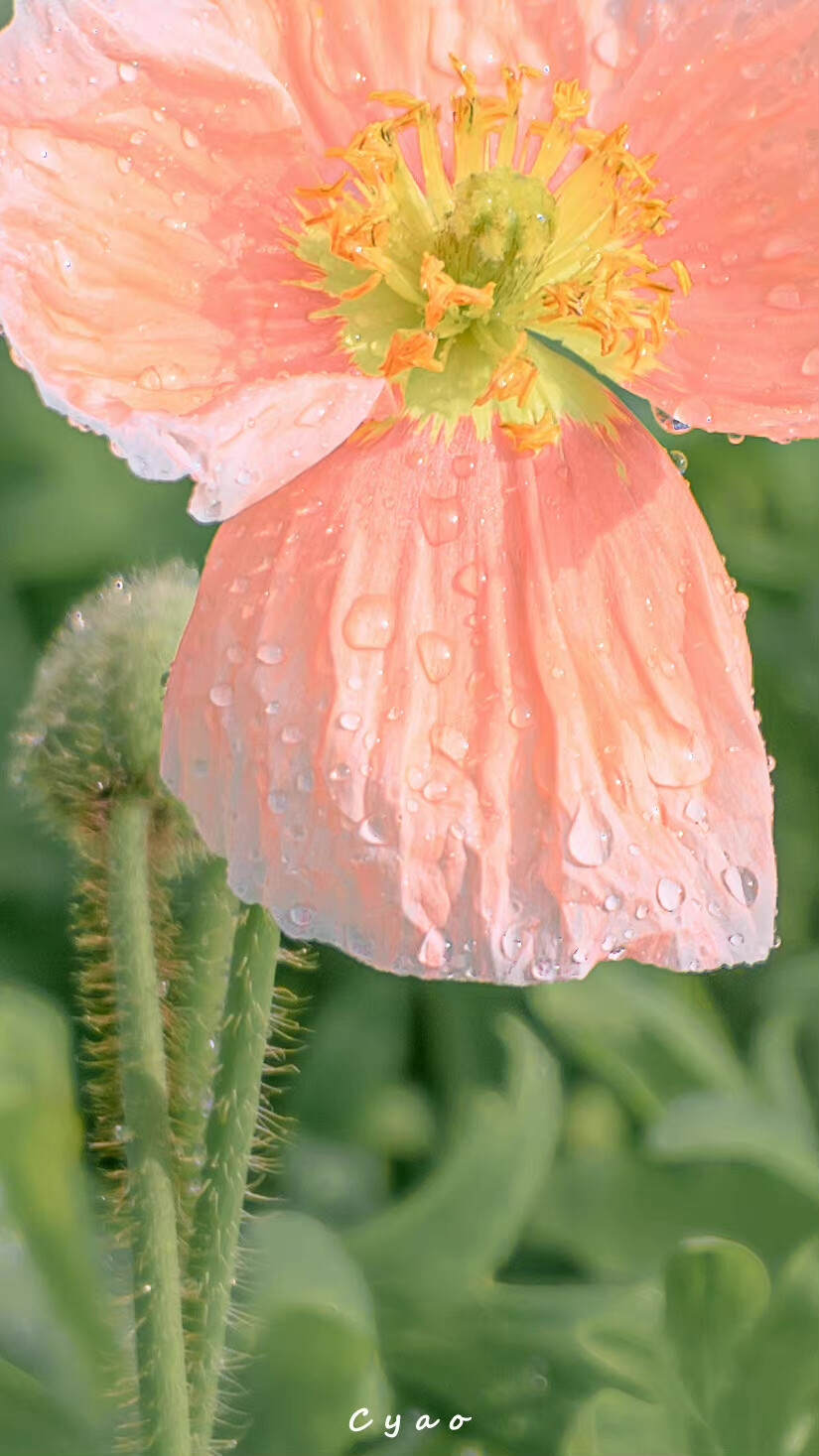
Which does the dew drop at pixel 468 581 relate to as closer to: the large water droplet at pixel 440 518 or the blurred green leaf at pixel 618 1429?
the large water droplet at pixel 440 518

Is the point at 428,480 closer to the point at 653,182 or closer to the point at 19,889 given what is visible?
the point at 653,182

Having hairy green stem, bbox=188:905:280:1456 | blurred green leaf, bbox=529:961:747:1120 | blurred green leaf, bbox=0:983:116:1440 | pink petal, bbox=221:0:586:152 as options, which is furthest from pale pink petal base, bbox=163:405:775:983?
blurred green leaf, bbox=529:961:747:1120

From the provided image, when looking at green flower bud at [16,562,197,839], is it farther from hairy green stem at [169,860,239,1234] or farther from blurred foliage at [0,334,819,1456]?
blurred foliage at [0,334,819,1456]

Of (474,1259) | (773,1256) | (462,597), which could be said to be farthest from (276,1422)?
(462,597)

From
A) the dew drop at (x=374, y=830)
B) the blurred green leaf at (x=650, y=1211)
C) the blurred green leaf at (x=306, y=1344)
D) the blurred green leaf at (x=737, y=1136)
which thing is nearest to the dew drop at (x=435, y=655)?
the dew drop at (x=374, y=830)

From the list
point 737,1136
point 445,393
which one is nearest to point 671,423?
point 445,393
